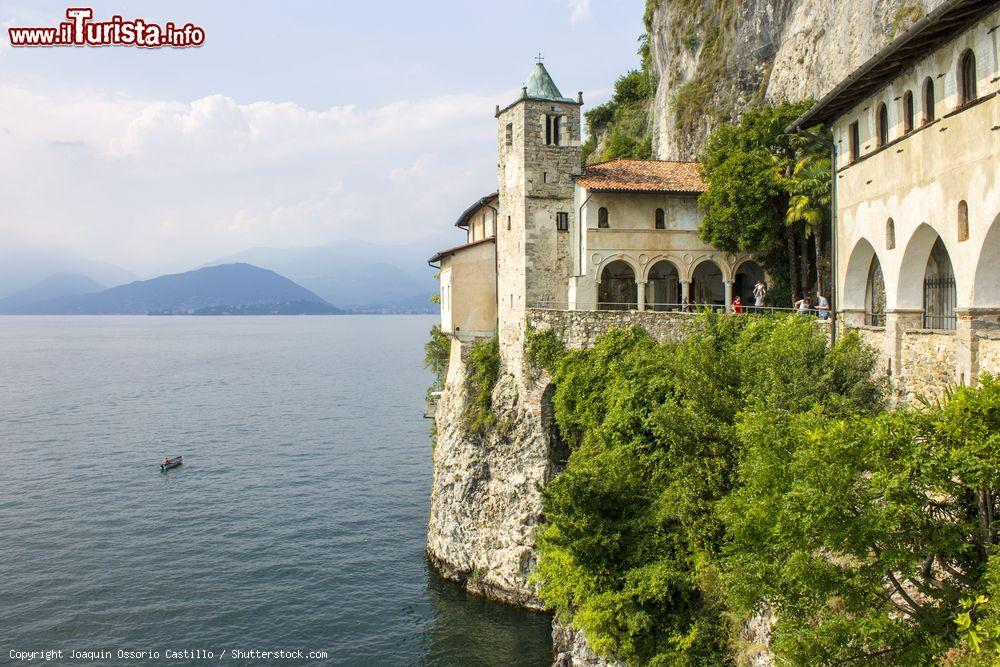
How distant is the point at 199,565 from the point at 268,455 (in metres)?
21.3

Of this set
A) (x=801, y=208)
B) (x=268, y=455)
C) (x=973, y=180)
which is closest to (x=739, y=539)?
(x=973, y=180)

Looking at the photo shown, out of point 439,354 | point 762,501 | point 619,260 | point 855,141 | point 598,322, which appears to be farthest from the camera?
point 439,354

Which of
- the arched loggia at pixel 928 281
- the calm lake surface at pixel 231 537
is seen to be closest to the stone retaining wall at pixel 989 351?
the arched loggia at pixel 928 281

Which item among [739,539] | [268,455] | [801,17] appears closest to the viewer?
[739,539]

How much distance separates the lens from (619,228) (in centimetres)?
3497

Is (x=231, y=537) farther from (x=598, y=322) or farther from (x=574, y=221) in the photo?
(x=574, y=221)

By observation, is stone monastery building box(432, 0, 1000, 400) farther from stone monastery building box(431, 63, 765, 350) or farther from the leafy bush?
the leafy bush

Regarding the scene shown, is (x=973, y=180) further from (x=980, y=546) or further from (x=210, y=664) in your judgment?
(x=210, y=664)

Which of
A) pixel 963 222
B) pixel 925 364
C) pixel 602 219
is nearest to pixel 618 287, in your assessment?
pixel 602 219

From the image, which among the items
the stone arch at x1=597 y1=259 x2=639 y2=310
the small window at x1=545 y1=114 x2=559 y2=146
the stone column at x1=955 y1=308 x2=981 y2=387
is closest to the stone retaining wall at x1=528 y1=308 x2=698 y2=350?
the stone arch at x1=597 y1=259 x2=639 y2=310

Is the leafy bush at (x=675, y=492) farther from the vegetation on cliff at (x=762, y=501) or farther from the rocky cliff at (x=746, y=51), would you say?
the rocky cliff at (x=746, y=51)

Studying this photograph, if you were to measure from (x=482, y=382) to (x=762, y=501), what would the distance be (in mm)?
23443

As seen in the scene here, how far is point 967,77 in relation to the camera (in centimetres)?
1608

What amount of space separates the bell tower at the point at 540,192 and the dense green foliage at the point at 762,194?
6432mm
